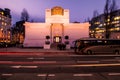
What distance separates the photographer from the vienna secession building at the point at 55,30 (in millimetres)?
68750

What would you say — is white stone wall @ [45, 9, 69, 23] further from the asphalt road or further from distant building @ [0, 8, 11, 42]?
distant building @ [0, 8, 11, 42]

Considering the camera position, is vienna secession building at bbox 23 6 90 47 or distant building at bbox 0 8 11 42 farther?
distant building at bbox 0 8 11 42

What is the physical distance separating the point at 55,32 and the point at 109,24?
19.9 metres

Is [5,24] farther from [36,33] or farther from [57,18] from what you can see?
[57,18]

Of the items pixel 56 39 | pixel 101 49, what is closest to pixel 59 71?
pixel 101 49

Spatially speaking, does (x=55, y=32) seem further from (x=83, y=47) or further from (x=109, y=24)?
(x=83, y=47)

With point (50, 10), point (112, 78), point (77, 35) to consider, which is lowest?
point (112, 78)

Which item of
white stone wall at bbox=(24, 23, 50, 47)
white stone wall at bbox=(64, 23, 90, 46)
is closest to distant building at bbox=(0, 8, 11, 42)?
white stone wall at bbox=(24, 23, 50, 47)

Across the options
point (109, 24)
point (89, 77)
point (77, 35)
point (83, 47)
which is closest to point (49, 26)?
point (77, 35)

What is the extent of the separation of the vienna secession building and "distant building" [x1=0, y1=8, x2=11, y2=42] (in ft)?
269

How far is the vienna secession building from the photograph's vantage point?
226 ft

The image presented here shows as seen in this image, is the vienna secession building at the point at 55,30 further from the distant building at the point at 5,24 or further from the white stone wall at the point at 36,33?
the distant building at the point at 5,24

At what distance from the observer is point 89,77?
51.4 feet

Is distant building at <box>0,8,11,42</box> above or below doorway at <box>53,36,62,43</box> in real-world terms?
above
